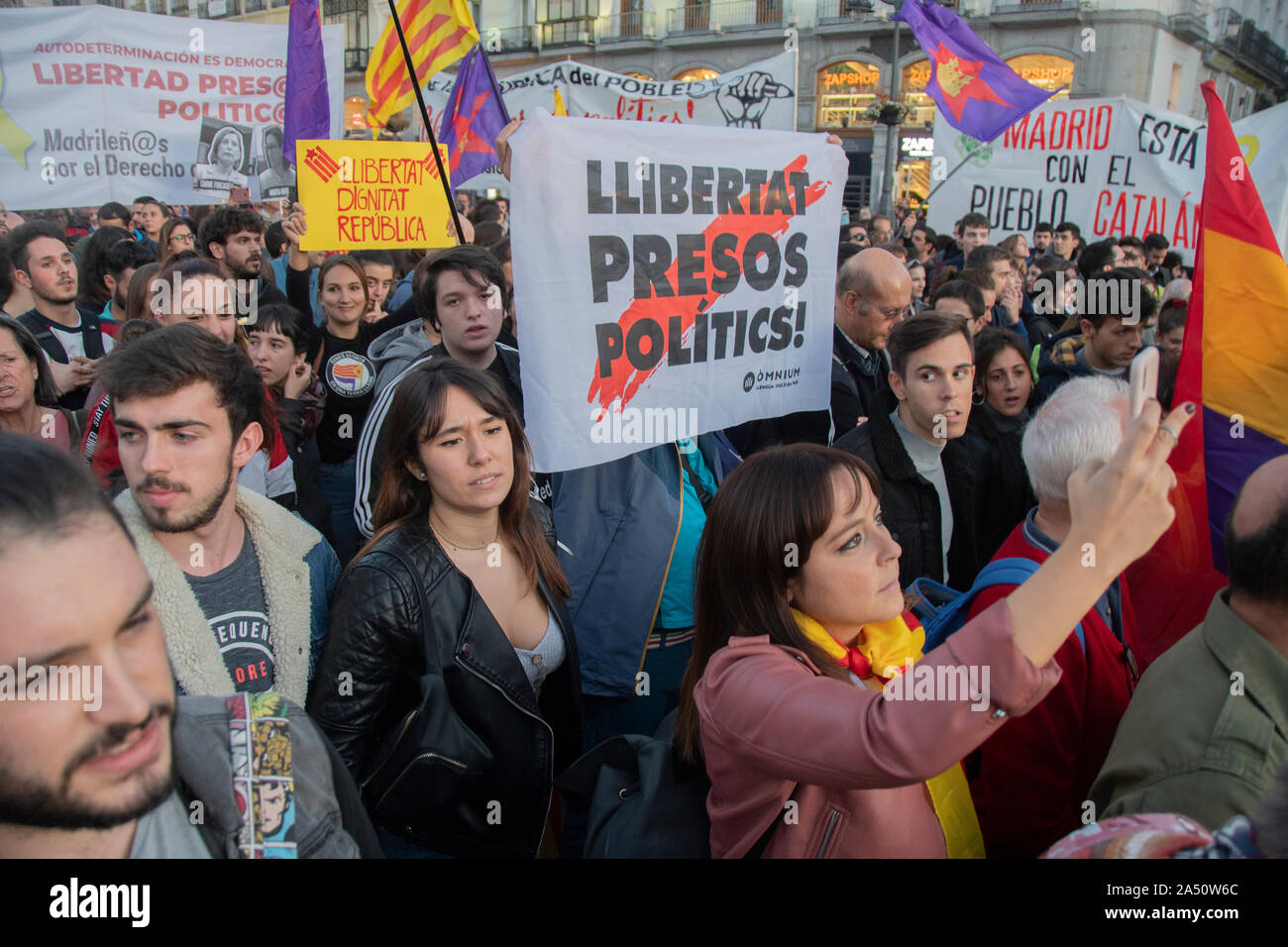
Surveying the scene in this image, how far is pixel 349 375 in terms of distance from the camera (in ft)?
14.5

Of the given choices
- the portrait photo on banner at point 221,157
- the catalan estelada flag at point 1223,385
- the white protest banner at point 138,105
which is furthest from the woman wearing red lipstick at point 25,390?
the portrait photo on banner at point 221,157

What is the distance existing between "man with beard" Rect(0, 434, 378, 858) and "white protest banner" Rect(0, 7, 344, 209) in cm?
685

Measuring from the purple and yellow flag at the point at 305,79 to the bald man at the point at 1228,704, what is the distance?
20.0 feet

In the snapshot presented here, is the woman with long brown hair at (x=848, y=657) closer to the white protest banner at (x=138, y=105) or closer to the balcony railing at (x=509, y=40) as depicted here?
the white protest banner at (x=138, y=105)

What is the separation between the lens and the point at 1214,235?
2.71 metres

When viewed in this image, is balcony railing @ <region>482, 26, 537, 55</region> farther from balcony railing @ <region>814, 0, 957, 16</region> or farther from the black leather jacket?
the black leather jacket

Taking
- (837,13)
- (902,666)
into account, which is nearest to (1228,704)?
(902,666)

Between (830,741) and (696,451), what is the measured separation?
Answer: 220 cm

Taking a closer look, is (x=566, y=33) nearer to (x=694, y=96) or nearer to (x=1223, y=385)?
(x=694, y=96)

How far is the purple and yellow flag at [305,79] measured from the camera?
244 inches

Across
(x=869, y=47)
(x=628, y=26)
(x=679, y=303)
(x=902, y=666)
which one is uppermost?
(x=628, y=26)

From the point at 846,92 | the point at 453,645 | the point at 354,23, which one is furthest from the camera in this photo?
the point at 354,23

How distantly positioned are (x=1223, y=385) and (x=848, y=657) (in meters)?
1.59
